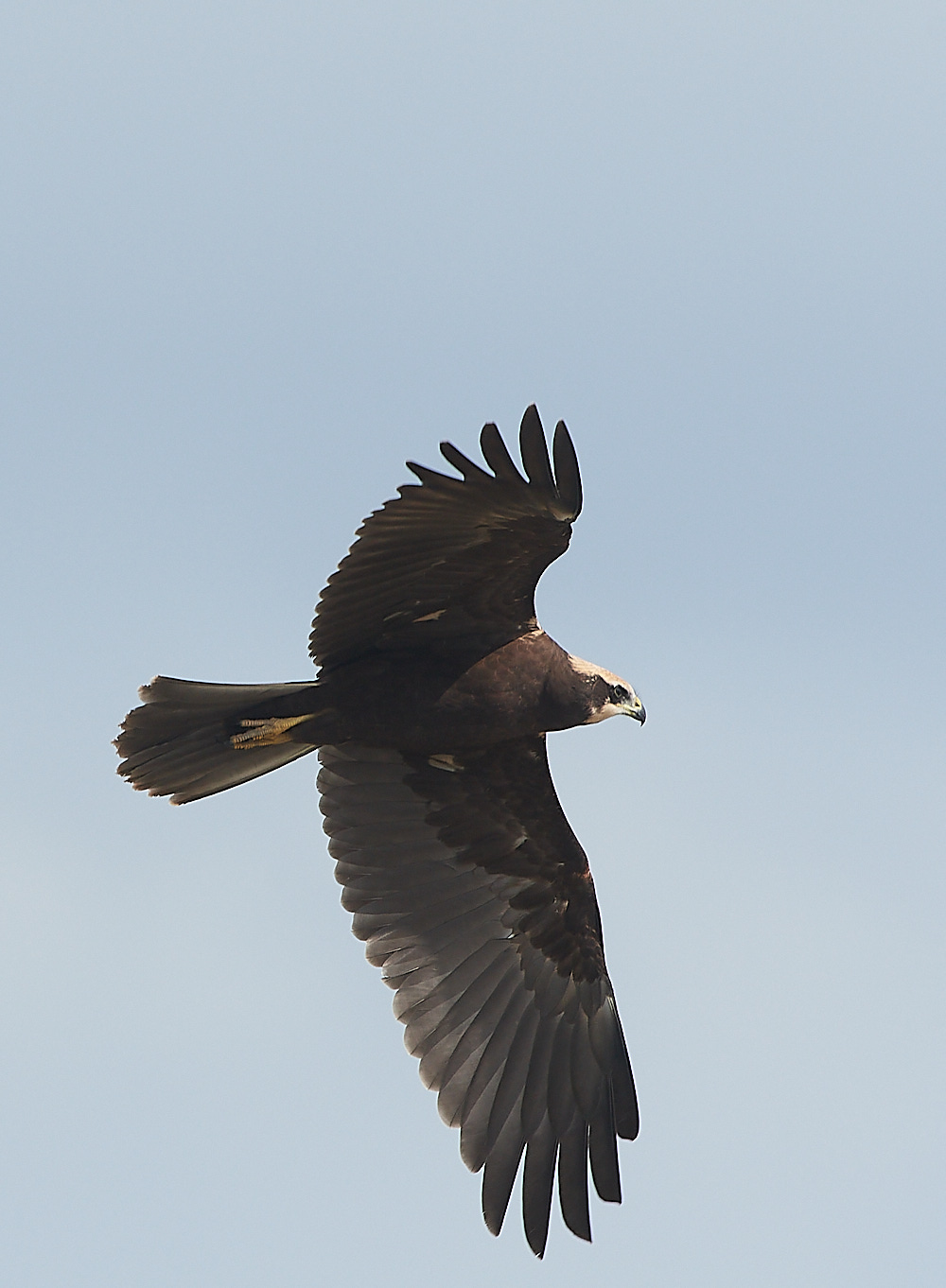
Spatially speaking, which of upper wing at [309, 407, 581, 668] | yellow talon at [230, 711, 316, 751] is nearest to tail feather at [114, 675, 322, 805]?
yellow talon at [230, 711, 316, 751]

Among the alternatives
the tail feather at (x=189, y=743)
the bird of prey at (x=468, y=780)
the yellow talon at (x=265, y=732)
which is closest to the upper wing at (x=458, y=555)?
the bird of prey at (x=468, y=780)

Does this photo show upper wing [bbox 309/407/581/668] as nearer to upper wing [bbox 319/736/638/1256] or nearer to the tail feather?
the tail feather

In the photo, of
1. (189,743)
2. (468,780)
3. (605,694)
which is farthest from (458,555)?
(189,743)

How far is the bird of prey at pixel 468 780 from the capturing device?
895 cm

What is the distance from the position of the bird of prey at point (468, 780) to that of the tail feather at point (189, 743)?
0.04 feet

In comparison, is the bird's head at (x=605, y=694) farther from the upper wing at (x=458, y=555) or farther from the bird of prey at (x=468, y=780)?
the upper wing at (x=458, y=555)

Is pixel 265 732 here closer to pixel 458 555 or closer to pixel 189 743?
pixel 189 743

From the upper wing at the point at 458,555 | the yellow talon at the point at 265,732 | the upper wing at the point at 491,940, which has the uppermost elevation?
the upper wing at the point at 458,555

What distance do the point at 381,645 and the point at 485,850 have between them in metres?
1.78

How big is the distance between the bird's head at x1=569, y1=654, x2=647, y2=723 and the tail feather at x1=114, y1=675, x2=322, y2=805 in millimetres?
1701

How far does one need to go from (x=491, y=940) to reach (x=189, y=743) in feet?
7.66

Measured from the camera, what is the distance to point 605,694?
32.3 feet

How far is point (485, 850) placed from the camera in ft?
34.7

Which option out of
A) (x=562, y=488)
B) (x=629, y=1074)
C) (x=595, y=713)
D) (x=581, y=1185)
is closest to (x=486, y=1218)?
(x=581, y=1185)
